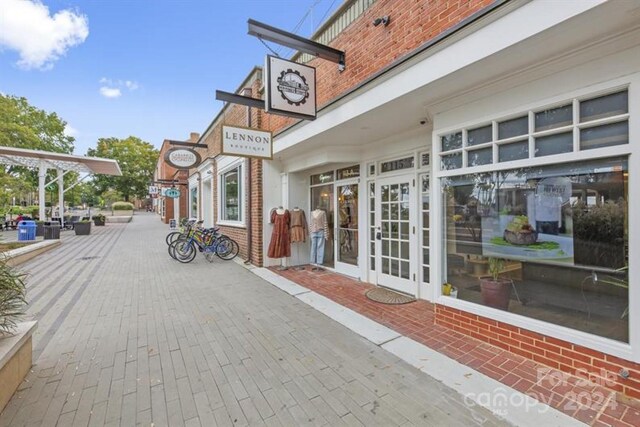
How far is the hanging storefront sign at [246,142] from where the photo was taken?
5.29 m

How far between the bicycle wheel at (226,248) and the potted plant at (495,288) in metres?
6.68

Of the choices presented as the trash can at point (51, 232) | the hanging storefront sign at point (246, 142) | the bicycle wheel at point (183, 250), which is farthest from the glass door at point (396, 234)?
the trash can at point (51, 232)

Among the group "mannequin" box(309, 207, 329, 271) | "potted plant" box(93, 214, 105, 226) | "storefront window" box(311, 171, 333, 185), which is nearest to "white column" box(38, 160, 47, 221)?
"potted plant" box(93, 214, 105, 226)

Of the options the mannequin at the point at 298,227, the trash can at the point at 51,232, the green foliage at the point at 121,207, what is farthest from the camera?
the green foliage at the point at 121,207

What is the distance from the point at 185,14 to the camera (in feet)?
23.2

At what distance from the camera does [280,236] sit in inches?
268

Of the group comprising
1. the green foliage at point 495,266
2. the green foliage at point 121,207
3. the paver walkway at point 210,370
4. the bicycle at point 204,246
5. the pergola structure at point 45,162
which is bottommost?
the paver walkway at point 210,370

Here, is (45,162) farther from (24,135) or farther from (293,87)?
(293,87)

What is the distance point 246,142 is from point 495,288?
15.6 ft

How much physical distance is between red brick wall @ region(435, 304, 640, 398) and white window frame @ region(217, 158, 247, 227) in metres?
5.92

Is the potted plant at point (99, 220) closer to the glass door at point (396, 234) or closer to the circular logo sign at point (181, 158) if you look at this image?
the circular logo sign at point (181, 158)

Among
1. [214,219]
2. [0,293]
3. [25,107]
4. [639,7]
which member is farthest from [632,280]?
[25,107]

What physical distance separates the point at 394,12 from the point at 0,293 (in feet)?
16.1

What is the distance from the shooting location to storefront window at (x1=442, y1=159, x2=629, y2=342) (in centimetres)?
240
